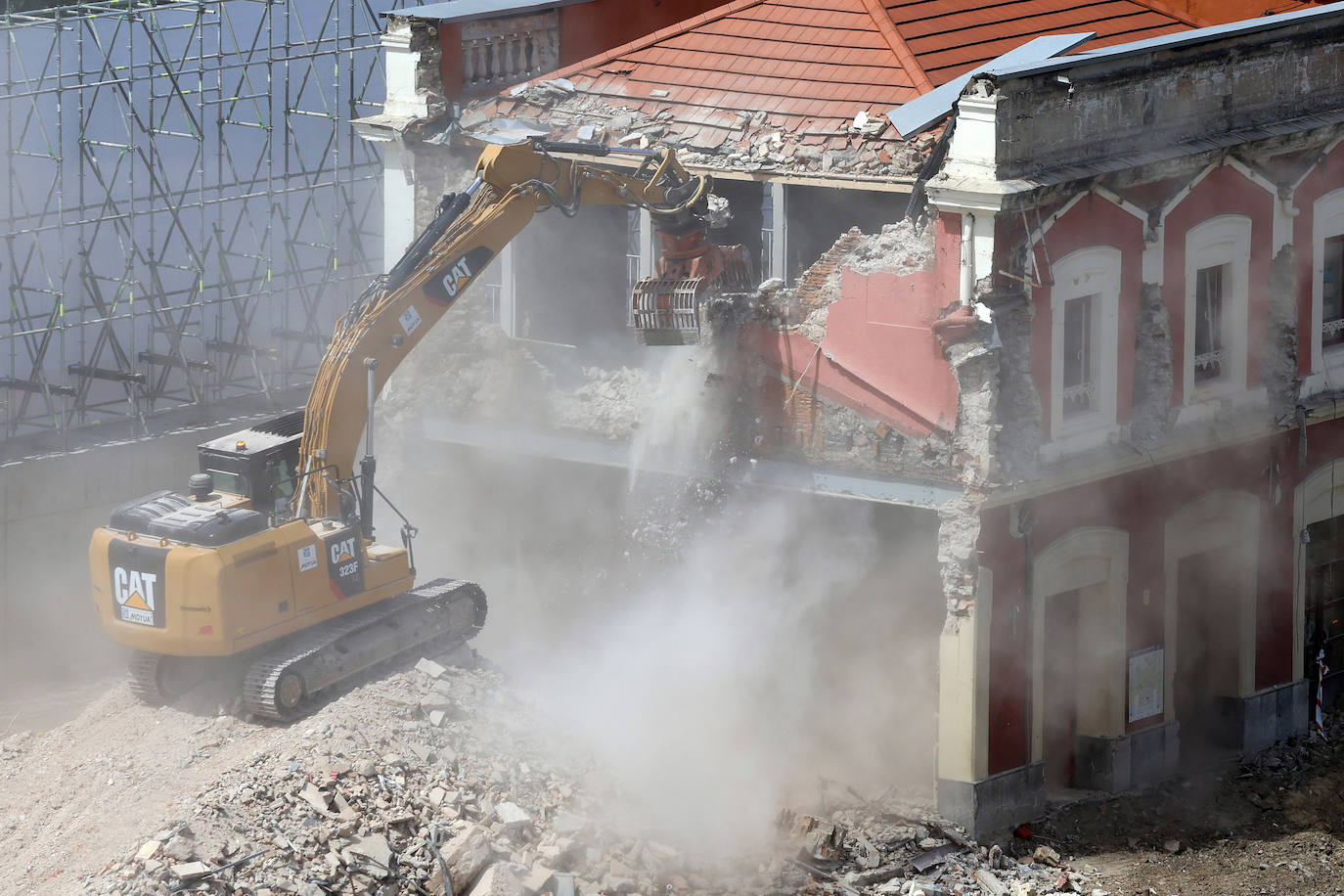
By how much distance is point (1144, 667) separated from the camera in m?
21.1

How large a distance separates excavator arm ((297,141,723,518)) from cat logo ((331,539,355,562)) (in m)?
0.32

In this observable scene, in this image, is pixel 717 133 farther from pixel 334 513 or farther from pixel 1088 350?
pixel 334 513

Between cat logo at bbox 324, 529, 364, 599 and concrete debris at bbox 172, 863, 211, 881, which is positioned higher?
cat logo at bbox 324, 529, 364, 599

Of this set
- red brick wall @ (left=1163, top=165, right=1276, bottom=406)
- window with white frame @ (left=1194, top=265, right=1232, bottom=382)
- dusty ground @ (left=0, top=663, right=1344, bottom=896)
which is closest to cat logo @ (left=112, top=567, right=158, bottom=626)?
dusty ground @ (left=0, top=663, right=1344, bottom=896)

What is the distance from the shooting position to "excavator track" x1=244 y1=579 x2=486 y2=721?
17.8 meters

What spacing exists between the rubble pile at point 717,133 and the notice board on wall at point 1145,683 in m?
6.03

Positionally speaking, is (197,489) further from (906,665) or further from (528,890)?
(906,665)

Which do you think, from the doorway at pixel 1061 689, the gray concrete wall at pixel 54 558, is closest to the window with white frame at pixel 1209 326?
the doorway at pixel 1061 689

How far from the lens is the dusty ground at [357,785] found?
16172 millimetres

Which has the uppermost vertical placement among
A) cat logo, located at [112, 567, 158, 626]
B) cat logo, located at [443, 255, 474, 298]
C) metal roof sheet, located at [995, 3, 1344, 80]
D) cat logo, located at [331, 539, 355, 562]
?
metal roof sheet, located at [995, 3, 1344, 80]

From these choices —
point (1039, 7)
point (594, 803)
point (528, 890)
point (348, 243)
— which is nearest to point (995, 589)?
point (594, 803)

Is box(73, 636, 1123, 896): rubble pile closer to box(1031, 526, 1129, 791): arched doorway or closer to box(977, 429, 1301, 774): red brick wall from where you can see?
box(977, 429, 1301, 774): red brick wall

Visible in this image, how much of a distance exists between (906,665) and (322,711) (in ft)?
21.3

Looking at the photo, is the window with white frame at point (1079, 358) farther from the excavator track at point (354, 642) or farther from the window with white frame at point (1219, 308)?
the excavator track at point (354, 642)
